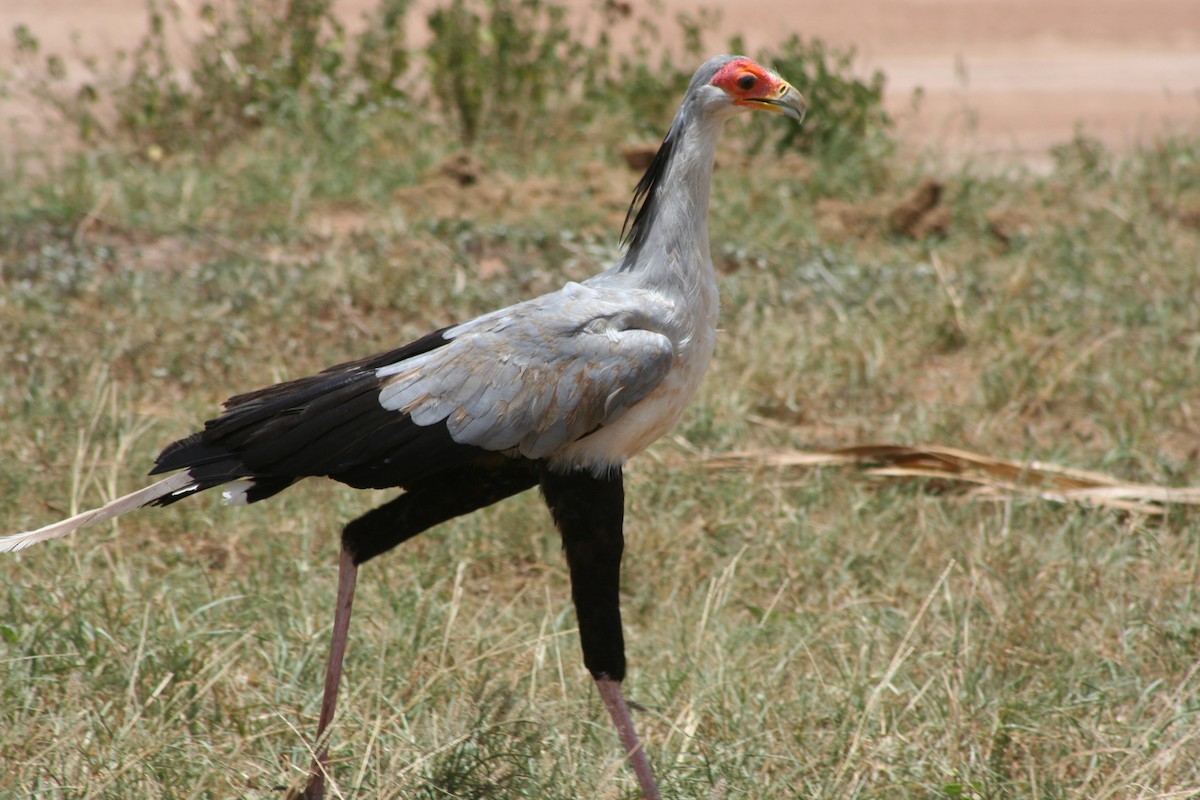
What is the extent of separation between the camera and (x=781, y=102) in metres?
3.14

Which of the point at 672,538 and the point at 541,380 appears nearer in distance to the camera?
the point at 541,380

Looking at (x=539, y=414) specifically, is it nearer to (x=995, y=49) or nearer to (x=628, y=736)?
(x=628, y=736)

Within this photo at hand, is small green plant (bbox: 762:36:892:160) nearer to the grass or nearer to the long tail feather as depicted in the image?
the grass

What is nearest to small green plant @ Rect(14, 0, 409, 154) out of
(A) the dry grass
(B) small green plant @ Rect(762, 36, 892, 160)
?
(A) the dry grass

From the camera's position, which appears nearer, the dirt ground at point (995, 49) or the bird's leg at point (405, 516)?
the bird's leg at point (405, 516)

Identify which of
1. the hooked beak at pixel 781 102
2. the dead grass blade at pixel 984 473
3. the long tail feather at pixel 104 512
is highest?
the hooked beak at pixel 781 102

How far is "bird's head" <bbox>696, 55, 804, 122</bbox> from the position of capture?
3068 millimetres

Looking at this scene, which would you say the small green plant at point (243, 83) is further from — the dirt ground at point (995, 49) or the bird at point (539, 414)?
the bird at point (539, 414)

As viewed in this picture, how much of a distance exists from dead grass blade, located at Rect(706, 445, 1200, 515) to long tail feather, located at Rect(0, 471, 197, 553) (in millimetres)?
2214

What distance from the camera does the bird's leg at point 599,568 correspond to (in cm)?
299

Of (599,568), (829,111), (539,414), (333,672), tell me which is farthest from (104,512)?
(829,111)

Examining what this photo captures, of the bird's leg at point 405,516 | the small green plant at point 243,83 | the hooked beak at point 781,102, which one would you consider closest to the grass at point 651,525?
the bird's leg at point 405,516

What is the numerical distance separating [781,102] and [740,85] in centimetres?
12

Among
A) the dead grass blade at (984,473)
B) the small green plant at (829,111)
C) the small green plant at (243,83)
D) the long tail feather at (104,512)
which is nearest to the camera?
the long tail feather at (104,512)
